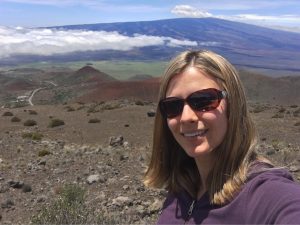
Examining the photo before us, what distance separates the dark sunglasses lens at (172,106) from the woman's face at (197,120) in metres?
0.02

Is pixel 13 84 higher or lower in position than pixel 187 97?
lower

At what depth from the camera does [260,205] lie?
6.06ft

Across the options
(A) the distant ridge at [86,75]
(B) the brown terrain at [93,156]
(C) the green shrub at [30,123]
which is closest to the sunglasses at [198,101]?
(B) the brown terrain at [93,156]

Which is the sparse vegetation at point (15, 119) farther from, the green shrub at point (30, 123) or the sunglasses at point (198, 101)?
the sunglasses at point (198, 101)

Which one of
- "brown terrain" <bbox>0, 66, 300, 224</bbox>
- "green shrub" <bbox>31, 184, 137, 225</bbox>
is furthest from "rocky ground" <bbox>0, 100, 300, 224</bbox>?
"green shrub" <bbox>31, 184, 137, 225</bbox>

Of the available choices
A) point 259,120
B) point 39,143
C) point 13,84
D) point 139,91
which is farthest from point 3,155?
point 13,84

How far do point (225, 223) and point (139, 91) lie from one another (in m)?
59.3

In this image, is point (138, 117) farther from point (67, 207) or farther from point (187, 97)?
point (187, 97)

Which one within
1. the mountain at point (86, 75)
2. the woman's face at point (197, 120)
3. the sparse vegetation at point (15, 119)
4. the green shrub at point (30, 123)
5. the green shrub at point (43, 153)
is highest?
the woman's face at point (197, 120)

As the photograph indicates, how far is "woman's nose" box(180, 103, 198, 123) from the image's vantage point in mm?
2280

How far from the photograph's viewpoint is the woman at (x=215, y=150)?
190cm

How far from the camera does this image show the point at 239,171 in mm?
2066

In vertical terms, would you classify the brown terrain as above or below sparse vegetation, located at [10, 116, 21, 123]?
above

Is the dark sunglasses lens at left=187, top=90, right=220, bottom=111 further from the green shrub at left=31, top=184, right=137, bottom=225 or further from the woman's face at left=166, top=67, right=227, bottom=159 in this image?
the green shrub at left=31, top=184, right=137, bottom=225
